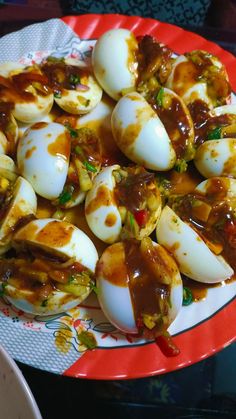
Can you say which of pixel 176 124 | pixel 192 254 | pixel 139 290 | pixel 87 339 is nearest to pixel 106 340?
pixel 87 339

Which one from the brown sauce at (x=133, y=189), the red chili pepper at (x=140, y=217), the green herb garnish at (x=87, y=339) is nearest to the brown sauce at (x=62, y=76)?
the brown sauce at (x=133, y=189)

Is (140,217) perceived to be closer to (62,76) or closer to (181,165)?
(181,165)

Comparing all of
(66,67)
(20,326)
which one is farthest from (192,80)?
(20,326)

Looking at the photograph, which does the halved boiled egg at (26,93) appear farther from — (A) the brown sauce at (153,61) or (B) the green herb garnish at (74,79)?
(A) the brown sauce at (153,61)

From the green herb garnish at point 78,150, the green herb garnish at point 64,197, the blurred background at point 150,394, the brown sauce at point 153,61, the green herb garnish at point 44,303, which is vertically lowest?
the blurred background at point 150,394

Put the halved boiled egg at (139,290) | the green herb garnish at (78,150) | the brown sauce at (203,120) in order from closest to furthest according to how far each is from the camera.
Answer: the halved boiled egg at (139,290) < the green herb garnish at (78,150) < the brown sauce at (203,120)

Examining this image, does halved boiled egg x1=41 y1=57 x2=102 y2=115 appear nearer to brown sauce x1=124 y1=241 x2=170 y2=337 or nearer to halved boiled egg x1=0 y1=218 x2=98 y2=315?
halved boiled egg x1=0 y1=218 x2=98 y2=315
